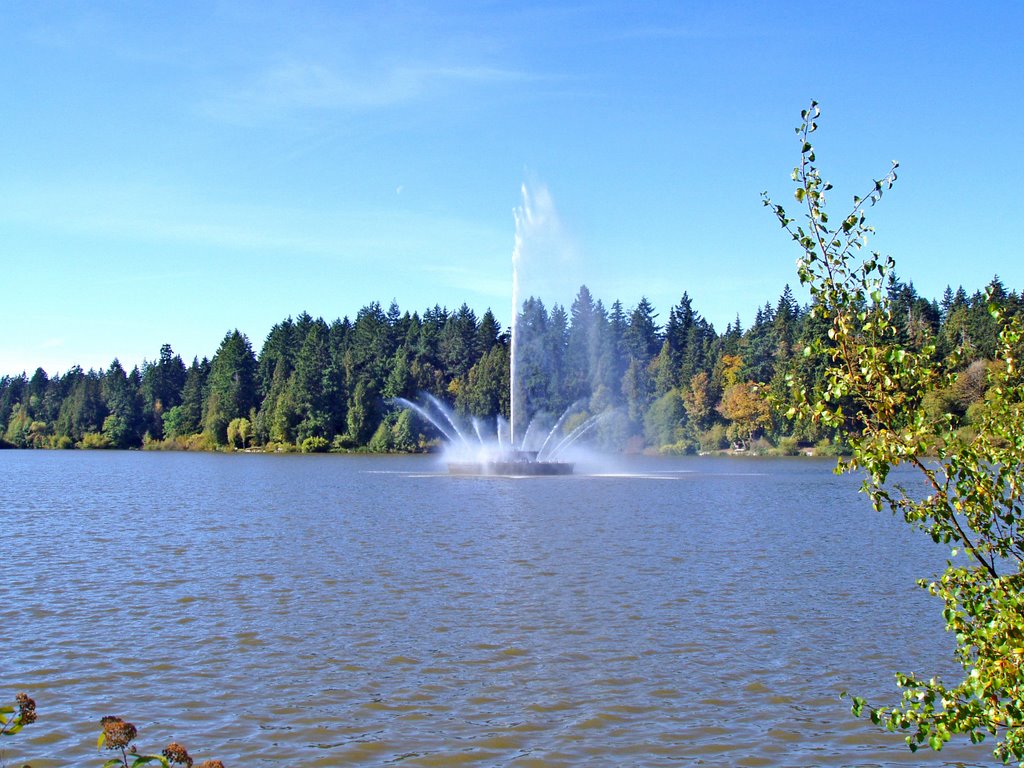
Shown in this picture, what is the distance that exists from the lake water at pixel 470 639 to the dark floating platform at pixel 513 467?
26021mm

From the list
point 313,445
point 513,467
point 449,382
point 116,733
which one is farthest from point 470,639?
point 449,382

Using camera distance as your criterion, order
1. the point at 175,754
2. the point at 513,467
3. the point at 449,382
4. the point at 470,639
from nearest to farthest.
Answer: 1. the point at 175,754
2. the point at 470,639
3. the point at 513,467
4. the point at 449,382

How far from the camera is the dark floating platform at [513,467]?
57.5m

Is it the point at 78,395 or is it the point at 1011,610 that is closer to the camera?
the point at 1011,610

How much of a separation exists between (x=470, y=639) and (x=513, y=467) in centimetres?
4253

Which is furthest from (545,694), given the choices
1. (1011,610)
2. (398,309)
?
(398,309)

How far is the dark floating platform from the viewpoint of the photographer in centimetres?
5747

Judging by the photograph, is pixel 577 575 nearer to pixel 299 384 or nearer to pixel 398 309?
pixel 299 384

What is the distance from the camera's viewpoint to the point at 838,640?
A: 1510 centimetres

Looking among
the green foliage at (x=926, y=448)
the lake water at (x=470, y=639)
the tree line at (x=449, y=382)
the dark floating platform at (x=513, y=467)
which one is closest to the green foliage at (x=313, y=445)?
the tree line at (x=449, y=382)

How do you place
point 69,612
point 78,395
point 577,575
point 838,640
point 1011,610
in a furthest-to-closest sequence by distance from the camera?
point 78,395 < point 577,575 < point 69,612 < point 838,640 < point 1011,610

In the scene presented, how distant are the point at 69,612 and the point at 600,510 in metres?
21.8

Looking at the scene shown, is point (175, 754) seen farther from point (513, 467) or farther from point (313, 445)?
point (313, 445)

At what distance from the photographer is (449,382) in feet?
439
